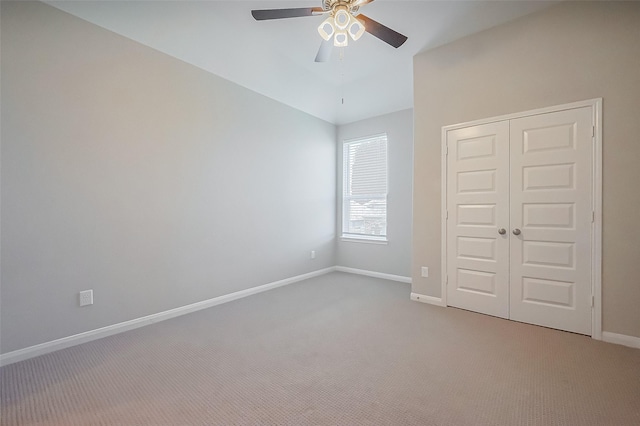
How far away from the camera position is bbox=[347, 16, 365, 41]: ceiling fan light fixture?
2.03m

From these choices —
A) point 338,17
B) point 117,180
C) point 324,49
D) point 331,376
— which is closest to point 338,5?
point 338,17

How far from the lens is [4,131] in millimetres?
2074

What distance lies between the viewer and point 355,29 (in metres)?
2.20

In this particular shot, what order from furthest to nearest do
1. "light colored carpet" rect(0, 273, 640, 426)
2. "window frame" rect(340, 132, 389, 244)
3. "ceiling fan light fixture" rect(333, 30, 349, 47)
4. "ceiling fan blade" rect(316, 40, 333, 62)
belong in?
"window frame" rect(340, 132, 389, 244) → "ceiling fan blade" rect(316, 40, 333, 62) → "ceiling fan light fixture" rect(333, 30, 349, 47) → "light colored carpet" rect(0, 273, 640, 426)

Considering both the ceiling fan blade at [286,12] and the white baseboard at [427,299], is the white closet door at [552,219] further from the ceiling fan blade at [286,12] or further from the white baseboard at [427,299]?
the ceiling fan blade at [286,12]

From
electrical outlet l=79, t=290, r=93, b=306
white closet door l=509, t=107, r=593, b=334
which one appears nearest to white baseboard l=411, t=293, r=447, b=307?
white closet door l=509, t=107, r=593, b=334

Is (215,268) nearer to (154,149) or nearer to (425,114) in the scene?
(154,149)

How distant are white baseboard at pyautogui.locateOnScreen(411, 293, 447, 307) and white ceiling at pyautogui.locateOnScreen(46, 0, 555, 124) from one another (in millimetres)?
2870

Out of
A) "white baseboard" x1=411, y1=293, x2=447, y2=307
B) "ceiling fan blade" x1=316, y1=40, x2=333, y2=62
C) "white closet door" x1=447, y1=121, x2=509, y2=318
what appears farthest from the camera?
"white baseboard" x1=411, y1=293, x2=447, y2=307

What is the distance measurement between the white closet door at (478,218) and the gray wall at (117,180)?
2.44 metres

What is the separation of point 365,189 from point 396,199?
0.63 m

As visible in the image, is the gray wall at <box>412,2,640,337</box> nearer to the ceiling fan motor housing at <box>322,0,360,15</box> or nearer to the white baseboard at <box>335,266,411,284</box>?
the white baseboard at <box>335,266,411,284</box>

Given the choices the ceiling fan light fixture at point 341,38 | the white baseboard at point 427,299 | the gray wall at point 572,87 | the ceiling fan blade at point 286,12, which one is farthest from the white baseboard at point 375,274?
the ceiling fan blade at point 286,12

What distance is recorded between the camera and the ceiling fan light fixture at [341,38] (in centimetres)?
208
